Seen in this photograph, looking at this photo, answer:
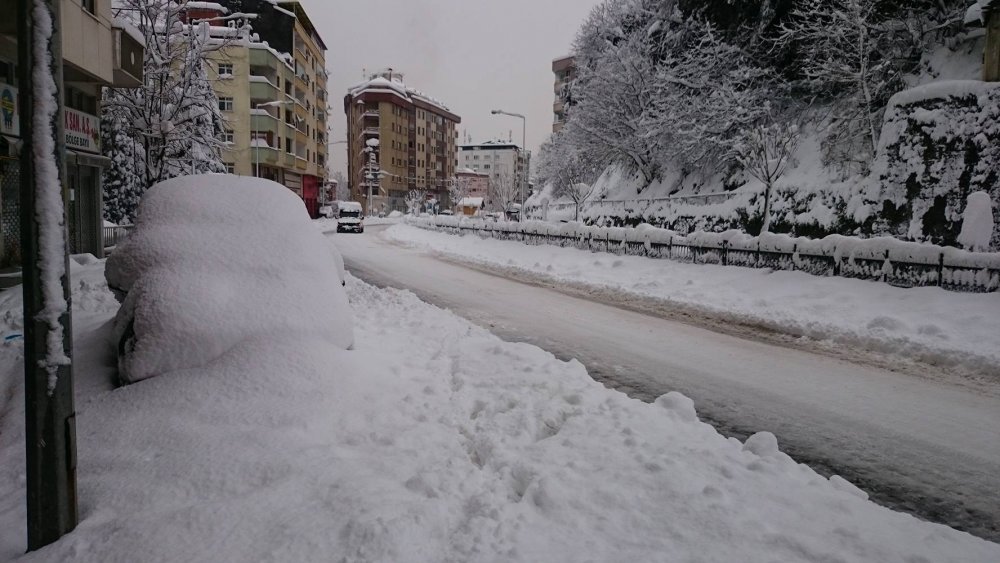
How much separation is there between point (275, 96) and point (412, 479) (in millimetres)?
53040

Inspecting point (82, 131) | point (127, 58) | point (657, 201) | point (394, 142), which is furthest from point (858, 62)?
point (394, 142)

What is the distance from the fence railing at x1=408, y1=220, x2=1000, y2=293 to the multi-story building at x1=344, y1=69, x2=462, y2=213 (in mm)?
71451

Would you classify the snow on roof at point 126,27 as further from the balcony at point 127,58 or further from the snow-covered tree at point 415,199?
the snow-covered tree at point 415,199

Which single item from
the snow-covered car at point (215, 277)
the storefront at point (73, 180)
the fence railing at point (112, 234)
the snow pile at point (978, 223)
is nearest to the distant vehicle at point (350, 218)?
the fence railing at point (112, 234)

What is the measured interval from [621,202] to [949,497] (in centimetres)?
2993

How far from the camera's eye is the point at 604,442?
4.04 m

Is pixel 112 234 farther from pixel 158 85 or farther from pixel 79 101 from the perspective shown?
pixel 158 85

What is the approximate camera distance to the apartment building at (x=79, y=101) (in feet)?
39.7

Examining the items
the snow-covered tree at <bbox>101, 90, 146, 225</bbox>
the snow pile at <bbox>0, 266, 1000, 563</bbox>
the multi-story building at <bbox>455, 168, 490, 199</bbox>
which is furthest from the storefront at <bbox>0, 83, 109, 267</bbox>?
the multi-story building at <bbox>455, 168, 490, 199</bbox>

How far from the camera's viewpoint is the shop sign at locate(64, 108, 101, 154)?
15164mm

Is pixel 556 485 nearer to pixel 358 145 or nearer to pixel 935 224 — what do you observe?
pixel 935 224

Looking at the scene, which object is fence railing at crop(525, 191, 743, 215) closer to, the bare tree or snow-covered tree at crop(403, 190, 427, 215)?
the bare tree

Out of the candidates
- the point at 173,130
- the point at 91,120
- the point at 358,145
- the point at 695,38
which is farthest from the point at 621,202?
the point at 358,145

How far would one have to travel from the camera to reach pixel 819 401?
5570mm
